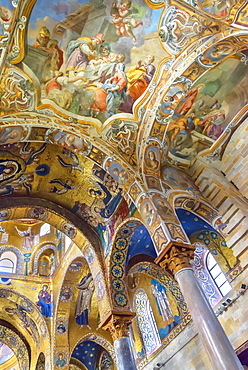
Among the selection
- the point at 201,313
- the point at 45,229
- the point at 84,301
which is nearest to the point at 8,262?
the point at 45,229

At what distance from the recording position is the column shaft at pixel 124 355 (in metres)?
7.69

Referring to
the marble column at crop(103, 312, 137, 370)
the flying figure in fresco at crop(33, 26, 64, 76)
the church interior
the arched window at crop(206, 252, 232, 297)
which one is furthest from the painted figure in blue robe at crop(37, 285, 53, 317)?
the flying figure in fresco at crop(33, 26, 64, 76)

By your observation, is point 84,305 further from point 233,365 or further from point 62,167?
point 233,365

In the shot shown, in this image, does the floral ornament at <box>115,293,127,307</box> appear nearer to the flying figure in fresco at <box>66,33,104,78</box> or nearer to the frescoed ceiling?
the frescoed ceiling

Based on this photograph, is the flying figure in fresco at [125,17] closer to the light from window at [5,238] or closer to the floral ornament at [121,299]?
the floral ornament at [121,299]

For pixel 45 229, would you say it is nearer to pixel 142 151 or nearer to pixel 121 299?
pixel 121 299

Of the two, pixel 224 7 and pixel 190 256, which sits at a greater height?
pixel 224 7

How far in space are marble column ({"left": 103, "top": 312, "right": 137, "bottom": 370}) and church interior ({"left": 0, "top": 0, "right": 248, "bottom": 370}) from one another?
0.03 metres

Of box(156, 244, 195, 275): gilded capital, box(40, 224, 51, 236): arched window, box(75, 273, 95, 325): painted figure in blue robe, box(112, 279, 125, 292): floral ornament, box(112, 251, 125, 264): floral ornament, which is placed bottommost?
box(156, 244, 195, 275): gilded capital

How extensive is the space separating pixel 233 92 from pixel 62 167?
5.21 metres

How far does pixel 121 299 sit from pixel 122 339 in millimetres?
1114

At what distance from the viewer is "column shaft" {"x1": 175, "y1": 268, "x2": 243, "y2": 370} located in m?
5.16

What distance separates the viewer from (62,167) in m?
9.62

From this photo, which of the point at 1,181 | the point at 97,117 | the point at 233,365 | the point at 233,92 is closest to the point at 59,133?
the point at 97,117
